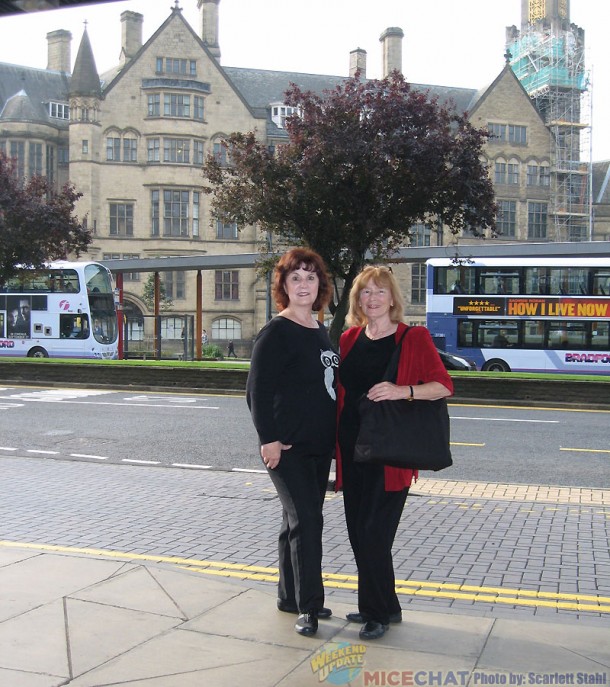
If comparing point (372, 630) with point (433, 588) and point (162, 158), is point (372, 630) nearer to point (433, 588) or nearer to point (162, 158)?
point (433, 588)

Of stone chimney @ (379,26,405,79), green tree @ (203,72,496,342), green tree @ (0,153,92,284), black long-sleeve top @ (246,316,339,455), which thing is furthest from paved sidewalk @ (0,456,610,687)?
stone chimney @ (379,26,405,79)

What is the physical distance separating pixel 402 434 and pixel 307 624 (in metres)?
1.09

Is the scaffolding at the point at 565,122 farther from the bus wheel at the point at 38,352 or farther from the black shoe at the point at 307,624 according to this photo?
the black shoe at the point at 307,624

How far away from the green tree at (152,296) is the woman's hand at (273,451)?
157 feet

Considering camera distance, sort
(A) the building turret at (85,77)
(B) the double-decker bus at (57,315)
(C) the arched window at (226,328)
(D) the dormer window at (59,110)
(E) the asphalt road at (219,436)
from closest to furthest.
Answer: (E) the asphalt road at (219,436) < (B) the double-decker bus at (57,315) < (A) the building turret at (85,77) < (C) the arched window at (226,328) < (D) the dormer window at (59,110)

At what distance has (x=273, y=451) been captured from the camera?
14.2 ft

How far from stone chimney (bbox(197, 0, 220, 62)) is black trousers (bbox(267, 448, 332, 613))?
60074mm

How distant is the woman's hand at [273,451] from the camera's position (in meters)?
4.32

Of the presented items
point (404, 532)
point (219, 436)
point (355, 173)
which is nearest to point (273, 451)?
point (404, 532)

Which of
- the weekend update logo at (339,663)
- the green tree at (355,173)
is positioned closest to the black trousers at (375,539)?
the weekend update logo at (339,663)

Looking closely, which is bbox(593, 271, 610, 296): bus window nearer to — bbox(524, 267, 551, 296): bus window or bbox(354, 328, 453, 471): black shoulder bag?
bbox(524, 267, 551, 296): bus window

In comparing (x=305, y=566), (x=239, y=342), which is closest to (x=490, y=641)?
(x=305, y=566)

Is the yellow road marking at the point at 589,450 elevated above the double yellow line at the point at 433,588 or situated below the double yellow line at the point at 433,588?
below

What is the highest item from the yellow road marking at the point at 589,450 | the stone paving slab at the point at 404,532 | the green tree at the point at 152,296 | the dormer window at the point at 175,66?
the dormer window at the point at 175,66
